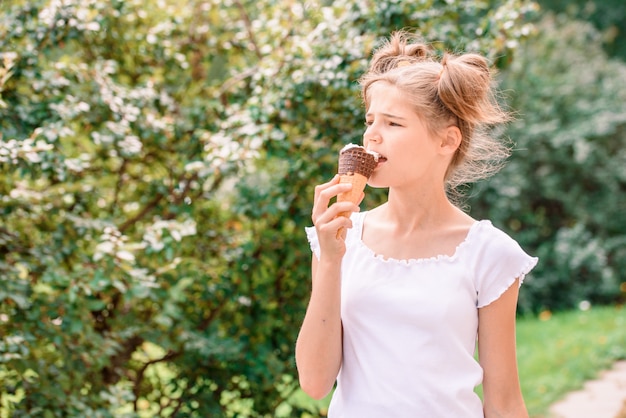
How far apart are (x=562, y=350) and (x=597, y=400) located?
3.24 ft

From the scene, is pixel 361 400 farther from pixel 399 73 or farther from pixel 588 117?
pixel 588 117

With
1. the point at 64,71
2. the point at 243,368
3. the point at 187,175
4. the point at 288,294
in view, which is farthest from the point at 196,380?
the point at 64,71

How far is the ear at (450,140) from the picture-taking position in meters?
1.82

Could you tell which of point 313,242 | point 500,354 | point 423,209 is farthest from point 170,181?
point 500,354

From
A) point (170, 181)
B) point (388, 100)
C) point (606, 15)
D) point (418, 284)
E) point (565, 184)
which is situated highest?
point (388, 100)

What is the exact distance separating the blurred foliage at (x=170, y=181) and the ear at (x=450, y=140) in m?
1.22

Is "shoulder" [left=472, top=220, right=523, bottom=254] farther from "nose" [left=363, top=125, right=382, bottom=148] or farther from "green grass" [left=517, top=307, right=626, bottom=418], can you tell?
"green grass" [left=517, top=307, right=626, bottom=418]

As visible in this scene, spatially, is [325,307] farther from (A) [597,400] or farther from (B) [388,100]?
(A) [597,400]

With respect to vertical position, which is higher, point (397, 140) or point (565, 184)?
point (397, 140)

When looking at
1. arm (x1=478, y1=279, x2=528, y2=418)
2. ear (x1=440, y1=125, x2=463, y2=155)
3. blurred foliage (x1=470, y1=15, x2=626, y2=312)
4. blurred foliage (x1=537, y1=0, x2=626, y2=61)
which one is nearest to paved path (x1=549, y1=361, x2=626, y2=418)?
blurred foliage (x1=470, y1=15, x2=626, y2=312)

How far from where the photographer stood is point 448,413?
1699 mm

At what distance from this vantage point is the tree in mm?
2914

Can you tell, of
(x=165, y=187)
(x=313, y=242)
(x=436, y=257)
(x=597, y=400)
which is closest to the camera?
(x=436, y=257)

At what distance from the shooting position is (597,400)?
527 cm
